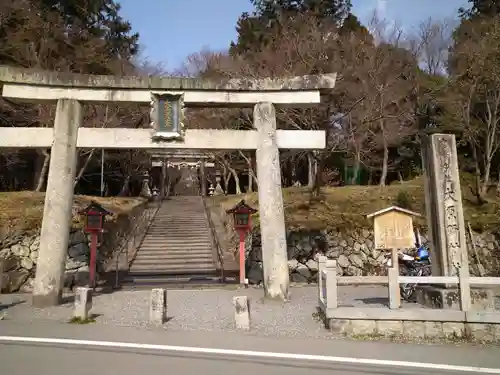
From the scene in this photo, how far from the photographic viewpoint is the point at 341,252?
1686 centimetres

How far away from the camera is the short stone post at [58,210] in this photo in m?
10.5

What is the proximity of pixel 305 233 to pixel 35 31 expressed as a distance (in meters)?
17.7

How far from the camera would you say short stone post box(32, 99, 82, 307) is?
1052cm

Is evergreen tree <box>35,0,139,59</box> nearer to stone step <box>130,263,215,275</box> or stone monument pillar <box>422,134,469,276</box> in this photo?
stone step <box>130,263,215,275</box>

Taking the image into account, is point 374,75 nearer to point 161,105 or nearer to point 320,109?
point 320,109

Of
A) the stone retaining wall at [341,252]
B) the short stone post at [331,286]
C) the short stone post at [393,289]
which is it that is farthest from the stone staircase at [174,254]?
the short stone post at [393,289]

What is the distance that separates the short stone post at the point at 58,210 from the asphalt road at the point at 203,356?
265 centimetres

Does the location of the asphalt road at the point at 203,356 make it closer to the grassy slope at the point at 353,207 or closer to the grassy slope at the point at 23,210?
the grassy slope at the point at 23,210

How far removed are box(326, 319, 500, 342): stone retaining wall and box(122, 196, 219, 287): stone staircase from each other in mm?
8079

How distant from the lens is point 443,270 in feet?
29.1

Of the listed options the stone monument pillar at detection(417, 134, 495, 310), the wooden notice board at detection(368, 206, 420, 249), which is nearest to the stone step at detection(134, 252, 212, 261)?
the wooden notice board at detection(368, 206, 420, 249)

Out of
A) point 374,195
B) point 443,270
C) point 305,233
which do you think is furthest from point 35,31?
point 443,270

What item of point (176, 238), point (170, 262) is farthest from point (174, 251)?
point (176, 238)

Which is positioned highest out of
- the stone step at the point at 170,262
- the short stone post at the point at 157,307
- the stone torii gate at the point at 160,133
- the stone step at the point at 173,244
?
the stone torii gate at the point at 160,133
